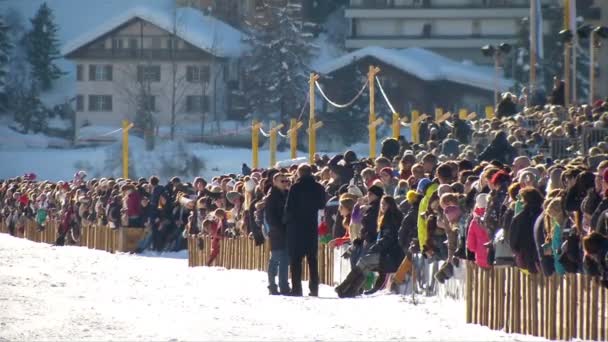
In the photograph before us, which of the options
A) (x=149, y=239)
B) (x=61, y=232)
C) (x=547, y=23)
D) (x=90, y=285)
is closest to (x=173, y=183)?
(x=149, y=239)

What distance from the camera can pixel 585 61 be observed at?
85.3 m

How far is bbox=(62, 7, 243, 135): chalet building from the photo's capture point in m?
107

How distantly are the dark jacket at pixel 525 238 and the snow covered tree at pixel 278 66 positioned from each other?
78.4 meters

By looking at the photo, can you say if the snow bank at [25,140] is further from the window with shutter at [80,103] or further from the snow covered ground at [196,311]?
the snow covered ground at [196,311]

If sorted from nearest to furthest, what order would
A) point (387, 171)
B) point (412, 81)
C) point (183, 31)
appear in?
point (387, 171), point (412, 81), point (183, 31)

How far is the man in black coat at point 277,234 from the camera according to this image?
23.0m

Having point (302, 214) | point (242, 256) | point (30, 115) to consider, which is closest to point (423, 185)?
point (302, 214)

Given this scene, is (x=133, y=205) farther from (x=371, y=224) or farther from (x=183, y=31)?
(x=183, y=31)

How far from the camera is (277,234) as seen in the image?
2325cm

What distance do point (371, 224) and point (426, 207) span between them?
1551 millimetres

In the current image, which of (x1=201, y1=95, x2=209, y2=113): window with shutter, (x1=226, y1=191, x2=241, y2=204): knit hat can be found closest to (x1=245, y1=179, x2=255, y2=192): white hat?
(x1=226, y1=191, x2=241, y2=204): knit hat

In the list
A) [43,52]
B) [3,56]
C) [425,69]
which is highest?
[43,52]

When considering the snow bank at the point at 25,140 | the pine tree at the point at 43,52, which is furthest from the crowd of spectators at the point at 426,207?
the pine tree at the point at 43,52

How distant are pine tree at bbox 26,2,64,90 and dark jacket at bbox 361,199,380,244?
353ft
